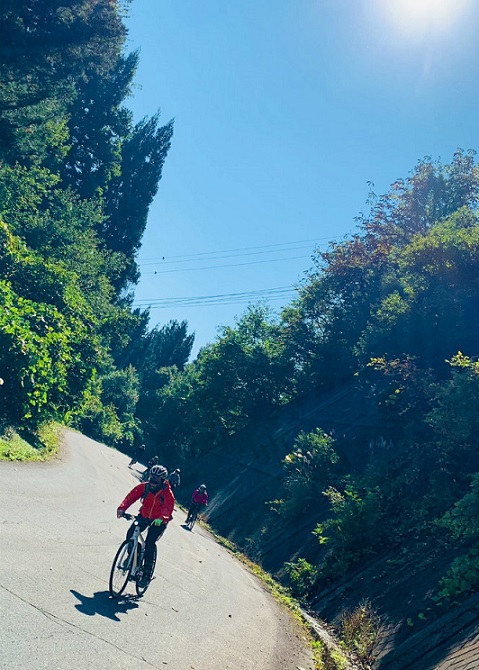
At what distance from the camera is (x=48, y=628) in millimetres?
4938

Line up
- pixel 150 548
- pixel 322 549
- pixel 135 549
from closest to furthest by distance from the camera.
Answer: pixel 135 549, pixel 150 548, pixel 322 549

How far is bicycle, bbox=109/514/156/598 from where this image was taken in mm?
6922

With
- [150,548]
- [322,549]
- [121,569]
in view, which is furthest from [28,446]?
[121,569]

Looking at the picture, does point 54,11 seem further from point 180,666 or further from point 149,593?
point 180,666

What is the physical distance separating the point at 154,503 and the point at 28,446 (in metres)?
9.50

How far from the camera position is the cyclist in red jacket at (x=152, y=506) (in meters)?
7.65

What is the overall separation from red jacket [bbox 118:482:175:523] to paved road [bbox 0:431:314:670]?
0.97m

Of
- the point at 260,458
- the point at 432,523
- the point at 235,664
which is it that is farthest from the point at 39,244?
the point at 235,664

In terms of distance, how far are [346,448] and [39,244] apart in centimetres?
1857

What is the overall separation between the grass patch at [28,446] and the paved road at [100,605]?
0.89 meters

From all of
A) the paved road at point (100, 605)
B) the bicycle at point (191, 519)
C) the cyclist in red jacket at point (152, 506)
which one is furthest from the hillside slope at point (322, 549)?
the cyclist in red jacket at point (152, 506)

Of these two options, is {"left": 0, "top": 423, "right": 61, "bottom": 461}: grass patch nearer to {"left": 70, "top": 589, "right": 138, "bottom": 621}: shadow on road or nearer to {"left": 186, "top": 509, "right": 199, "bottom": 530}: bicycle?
{"left": 186, "top": 509, "right": 199, "bottom": 530}: bicycle

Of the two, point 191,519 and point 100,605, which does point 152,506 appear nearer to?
point 100,605

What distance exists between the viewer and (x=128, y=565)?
7.11 meters
